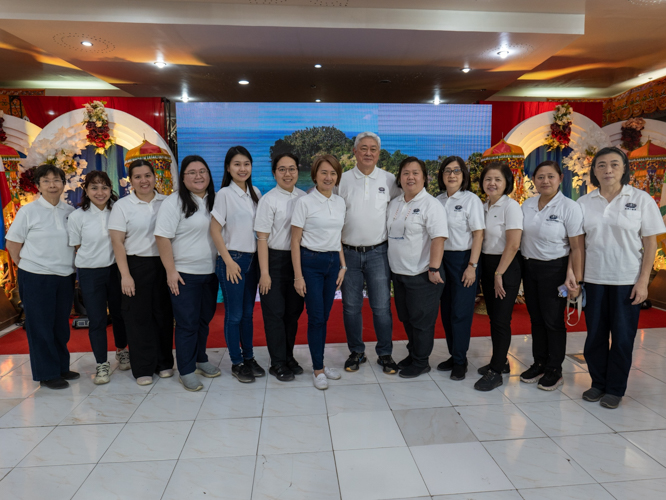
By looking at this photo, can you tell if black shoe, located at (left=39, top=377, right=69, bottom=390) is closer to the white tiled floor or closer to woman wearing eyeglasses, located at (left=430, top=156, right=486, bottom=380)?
the white tiled floor

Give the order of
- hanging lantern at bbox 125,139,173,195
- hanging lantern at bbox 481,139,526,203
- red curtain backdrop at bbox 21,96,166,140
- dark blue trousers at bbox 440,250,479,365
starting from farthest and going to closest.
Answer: red curtain backdrop at bbox 21,96,166,140
hanging lantern at bbox 481,139,526,203
hanging lantern at bbox 125,139,173,195
dark blue trousers at bbox 440,250,479,365

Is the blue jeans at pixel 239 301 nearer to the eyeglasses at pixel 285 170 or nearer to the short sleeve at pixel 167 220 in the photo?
the short sleeve at pixel 167 220

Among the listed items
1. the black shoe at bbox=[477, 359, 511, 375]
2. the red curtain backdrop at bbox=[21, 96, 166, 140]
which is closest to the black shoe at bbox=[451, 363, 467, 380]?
the black shoe at bbox=[477, 359, 511, 375]

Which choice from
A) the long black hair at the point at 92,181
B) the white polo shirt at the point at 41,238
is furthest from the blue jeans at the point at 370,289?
the white polo shirt at the point at 41,238

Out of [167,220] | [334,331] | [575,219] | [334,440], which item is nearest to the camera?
[334,440]

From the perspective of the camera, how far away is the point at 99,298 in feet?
9.98

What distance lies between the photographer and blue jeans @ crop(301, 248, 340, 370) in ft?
9.32

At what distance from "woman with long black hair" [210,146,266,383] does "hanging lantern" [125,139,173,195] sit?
7.44 ft

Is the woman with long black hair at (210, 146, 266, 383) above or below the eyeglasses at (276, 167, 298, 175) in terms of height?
below

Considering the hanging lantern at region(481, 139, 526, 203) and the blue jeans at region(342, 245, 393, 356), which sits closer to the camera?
the blue jeans at region(342, 245, 393, 356)

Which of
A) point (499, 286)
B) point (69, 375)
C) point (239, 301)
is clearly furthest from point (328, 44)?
point (69, 375)

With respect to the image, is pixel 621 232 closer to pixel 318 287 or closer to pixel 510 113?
pixel 318 287

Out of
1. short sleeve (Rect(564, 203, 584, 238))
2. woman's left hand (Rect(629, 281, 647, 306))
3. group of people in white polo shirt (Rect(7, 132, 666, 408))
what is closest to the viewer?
woman's left hand (Rect(629, 281, 647, 306))

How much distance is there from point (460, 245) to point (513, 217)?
39 centimetres
